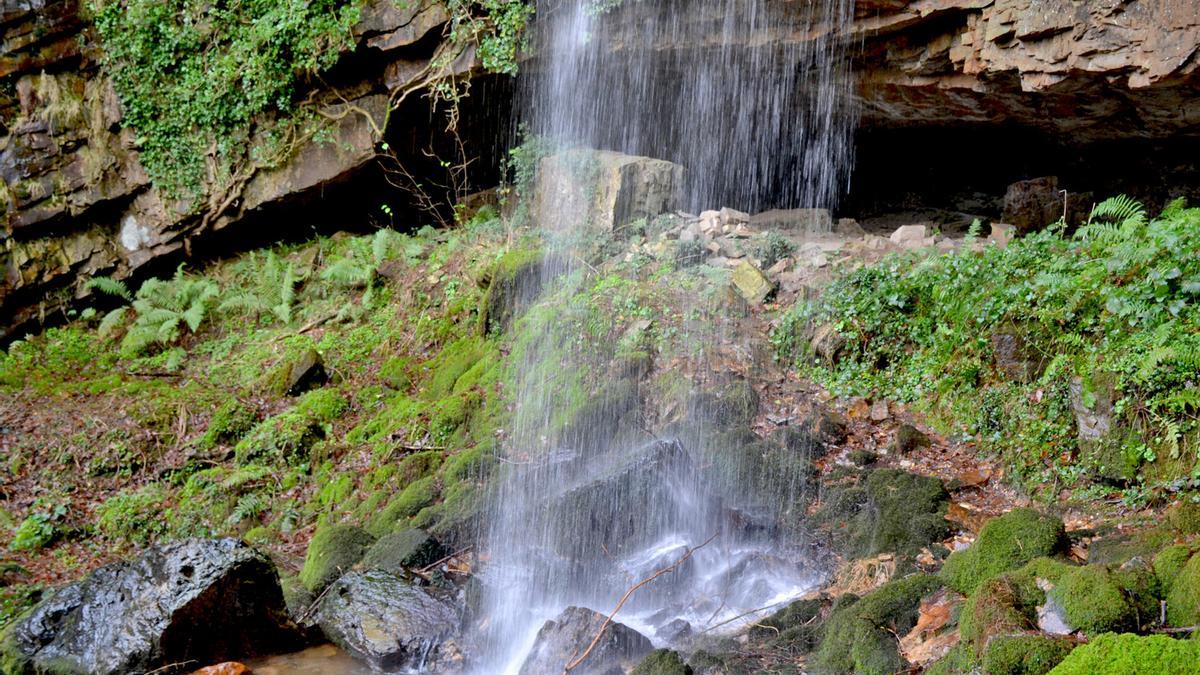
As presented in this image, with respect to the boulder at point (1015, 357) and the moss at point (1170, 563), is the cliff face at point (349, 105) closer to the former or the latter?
the boulder at point (1015, 357)

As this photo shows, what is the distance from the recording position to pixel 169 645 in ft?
19.5

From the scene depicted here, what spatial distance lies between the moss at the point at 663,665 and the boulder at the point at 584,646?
460mm

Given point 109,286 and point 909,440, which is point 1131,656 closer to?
point 909,440

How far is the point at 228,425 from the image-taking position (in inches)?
391

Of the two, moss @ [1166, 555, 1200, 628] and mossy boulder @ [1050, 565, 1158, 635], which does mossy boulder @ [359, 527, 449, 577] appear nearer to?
mossy boulder @ [1050, 565, 1158, 635]

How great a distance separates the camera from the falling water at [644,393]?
6.47 m

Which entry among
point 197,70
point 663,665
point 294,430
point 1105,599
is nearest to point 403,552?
point 663,665

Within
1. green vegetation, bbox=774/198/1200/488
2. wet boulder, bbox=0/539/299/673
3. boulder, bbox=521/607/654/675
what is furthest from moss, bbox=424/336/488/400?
boulder, bbox=521/607/654/675

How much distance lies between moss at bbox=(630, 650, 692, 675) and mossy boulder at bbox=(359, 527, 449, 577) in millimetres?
2765

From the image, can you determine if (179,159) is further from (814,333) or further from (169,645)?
(814,333)

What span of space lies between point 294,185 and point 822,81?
26.9ft

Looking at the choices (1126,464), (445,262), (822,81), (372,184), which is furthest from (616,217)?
(1126,464)

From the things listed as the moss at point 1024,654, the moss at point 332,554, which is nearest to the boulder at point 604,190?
the moss at point 332,554

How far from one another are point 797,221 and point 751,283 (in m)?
2.38
